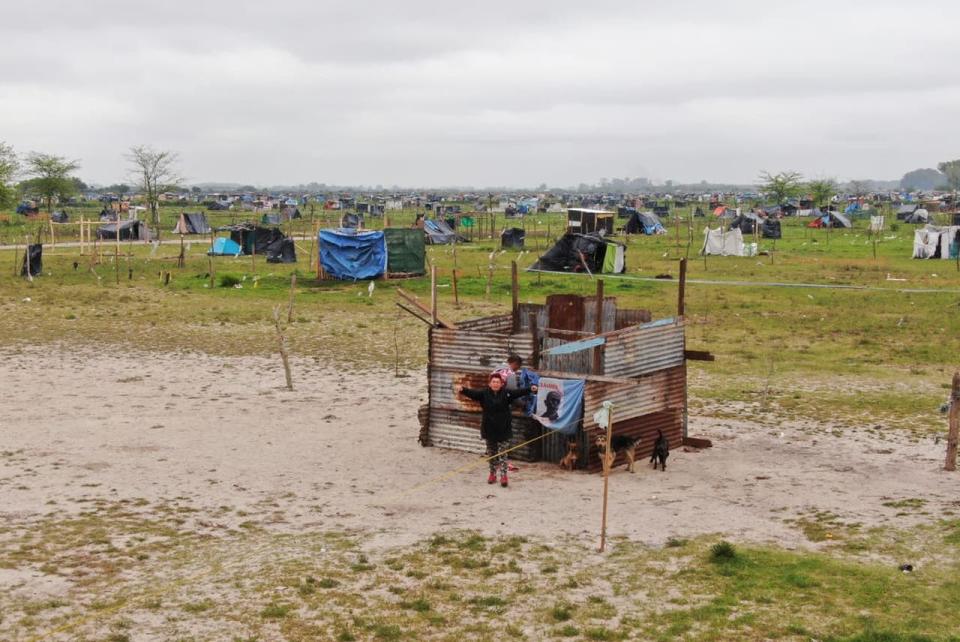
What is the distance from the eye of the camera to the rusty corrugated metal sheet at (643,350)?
15.0 meters

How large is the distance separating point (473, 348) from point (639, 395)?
260cm

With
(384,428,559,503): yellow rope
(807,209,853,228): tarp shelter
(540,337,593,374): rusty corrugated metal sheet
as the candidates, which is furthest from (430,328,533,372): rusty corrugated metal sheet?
(807,209,853,228): tarp shelter

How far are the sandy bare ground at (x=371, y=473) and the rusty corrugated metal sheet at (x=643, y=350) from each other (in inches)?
58.4

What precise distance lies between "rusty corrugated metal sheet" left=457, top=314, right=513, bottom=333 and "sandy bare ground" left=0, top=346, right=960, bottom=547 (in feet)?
6.48

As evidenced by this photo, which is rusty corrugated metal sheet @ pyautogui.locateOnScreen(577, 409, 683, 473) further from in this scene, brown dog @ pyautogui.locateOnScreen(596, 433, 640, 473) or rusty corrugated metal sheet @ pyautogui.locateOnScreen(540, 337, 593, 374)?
rusty corrugated metal sheet @ pyautogui.locateOnScreen(540, 337, 593, 374)

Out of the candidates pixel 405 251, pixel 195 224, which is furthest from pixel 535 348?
pixel 195 224

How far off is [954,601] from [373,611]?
539 centimetres

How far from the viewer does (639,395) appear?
15.2m

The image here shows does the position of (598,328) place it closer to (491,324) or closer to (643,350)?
(643,350)

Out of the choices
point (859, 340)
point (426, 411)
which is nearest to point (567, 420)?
point (426, 411)

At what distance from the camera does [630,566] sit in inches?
414

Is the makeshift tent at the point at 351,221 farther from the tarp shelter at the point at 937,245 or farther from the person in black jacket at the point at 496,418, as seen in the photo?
the person in black jacket at the point at 496,418

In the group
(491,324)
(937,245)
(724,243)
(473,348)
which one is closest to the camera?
(473,348)

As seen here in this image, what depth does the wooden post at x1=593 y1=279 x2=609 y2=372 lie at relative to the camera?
15.0 meters
